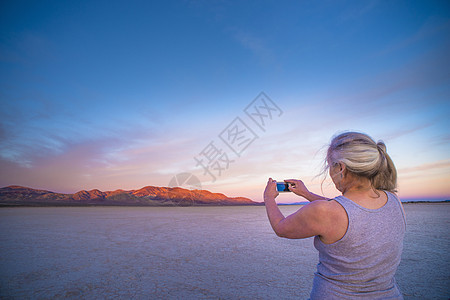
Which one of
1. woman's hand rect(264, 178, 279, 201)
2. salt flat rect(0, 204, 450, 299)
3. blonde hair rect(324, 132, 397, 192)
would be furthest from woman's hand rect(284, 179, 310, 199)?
salt flat rect(0, 204, 450, 299)

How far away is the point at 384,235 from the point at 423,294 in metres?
2.50

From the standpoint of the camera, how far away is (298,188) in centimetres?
133

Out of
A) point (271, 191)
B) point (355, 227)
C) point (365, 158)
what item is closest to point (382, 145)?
point (365, 158)

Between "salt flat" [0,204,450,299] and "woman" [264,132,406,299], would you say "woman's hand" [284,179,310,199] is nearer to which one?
"woman" [264,132,406,299]

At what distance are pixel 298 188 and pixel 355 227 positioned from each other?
492 mm

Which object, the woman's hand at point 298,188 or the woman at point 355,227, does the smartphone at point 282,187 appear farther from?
the woman at point 355,227

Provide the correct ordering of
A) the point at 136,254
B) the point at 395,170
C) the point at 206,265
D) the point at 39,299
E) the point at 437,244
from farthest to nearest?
the point at 437,244, the point at 136,254, the point at 206,265, the point at 39,299, the point at 395,170

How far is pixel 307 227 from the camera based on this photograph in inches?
33.6

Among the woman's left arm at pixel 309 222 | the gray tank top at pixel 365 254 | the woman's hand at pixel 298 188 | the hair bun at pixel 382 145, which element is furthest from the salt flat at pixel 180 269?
the hair bun at pixel 382 145

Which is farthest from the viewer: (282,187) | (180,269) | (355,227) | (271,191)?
(180,269)

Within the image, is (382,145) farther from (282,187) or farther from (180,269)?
(180,269)

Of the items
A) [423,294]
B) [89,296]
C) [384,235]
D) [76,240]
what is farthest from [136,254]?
[384,235]

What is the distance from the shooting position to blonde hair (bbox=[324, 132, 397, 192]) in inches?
35.7

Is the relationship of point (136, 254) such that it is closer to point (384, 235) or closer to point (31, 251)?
point (31, 251)
